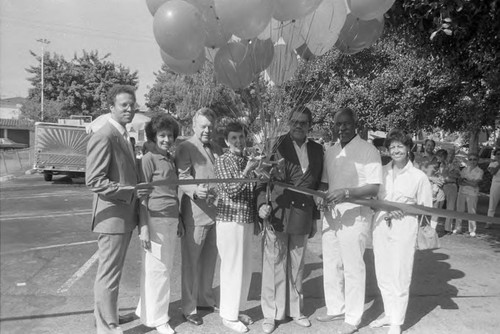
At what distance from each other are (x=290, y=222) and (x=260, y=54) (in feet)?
5.02

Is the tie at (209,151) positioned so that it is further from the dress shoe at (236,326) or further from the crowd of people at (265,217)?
the dress shoe at (236,326)

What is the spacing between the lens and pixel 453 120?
Answer: 11633mm

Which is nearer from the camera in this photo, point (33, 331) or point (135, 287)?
point (33, 331)

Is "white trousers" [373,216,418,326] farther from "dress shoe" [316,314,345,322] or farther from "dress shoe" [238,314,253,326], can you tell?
"dress shoe" [238,314,253,326]

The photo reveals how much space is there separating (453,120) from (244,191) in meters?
10.0

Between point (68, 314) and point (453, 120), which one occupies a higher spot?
point (453, 120)

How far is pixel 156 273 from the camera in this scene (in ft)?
11.3

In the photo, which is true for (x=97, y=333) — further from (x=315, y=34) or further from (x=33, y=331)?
(x=315, y=34)

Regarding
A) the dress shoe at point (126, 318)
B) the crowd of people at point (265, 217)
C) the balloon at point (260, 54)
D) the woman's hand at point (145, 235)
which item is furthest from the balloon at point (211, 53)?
the dress shoe at point (126, 318)

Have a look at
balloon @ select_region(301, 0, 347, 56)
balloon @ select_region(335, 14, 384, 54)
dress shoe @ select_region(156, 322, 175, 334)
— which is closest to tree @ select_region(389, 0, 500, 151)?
balloon @ select_region(335, 14, 384, 54)

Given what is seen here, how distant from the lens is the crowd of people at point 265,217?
3416 mm

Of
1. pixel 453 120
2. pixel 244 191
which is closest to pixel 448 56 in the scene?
pixel 244 191

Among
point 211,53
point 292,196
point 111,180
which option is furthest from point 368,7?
point 111,180

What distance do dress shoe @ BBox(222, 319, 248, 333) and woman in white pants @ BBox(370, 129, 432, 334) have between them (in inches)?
45.5
